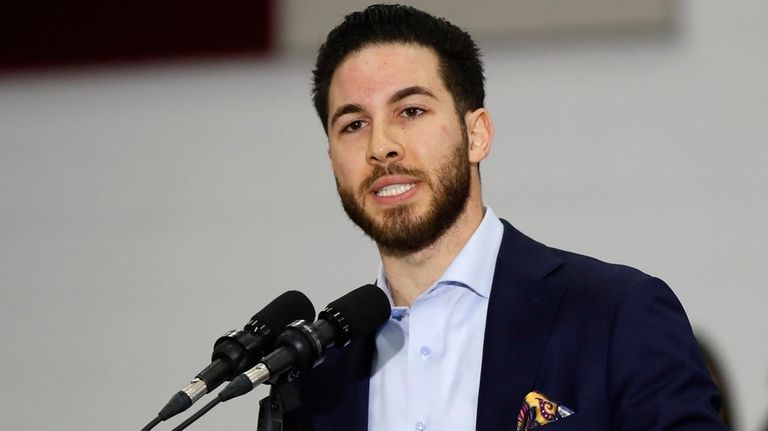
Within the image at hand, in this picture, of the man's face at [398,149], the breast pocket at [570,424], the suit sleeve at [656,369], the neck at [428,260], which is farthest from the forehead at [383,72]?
the breast pocket at [570,424]

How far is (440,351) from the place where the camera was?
2213mm

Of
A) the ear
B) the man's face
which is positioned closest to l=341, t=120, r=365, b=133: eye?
the man's face

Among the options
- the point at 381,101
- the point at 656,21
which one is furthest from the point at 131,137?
the point at 381,101

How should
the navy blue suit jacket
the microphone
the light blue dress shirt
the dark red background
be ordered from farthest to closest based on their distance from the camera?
the dark red background < the light blue dress shirt < the navy blue suit jacket < the microphone

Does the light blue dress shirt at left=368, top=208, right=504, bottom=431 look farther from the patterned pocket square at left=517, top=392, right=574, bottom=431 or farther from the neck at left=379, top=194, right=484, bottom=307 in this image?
the patterned pocket square at left=517, top=392, right=574, bottom=431

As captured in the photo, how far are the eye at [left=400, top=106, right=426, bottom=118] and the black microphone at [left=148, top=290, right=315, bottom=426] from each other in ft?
1.47

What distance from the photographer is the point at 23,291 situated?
4223 millimetres

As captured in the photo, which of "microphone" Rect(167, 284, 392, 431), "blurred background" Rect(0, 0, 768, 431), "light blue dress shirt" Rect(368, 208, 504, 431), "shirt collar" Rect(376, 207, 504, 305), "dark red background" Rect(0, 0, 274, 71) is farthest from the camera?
"dark red background" Rect(0, 0, 274, 71)

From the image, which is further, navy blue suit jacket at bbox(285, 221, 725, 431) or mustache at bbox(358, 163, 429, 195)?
mustache at bbox(358, 163, 429, 195)

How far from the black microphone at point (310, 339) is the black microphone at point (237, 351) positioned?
0.05 meters

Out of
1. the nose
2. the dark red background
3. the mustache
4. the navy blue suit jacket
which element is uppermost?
the dark red background

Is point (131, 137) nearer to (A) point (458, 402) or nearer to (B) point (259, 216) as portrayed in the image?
(B) point (259, 216)

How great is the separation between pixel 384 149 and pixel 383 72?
0.18m

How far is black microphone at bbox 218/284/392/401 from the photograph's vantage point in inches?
69.4
